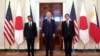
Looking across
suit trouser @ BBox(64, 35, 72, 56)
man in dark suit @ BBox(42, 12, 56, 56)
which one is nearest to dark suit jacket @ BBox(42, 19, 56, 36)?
man in dark suit @ BBox(42, 12, 56, 56)

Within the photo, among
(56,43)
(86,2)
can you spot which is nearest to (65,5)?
(86,2)

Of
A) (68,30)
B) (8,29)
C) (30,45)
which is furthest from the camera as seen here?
(8,29)

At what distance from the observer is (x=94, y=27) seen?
413 inches

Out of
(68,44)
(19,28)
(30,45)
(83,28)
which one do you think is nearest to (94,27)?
(83,28)

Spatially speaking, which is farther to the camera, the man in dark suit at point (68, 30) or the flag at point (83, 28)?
the flag at point (83, 28)

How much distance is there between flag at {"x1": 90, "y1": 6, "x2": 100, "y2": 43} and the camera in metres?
10.5

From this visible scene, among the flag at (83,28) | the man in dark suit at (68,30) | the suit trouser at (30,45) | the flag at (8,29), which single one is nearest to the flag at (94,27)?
the flag at (83,28)

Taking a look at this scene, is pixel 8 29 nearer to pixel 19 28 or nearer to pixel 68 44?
pixel 19 28

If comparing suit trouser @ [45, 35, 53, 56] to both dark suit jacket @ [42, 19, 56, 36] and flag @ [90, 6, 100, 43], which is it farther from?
flag @ [90, 6, 100, 43]

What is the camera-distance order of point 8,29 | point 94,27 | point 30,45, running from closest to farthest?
point 30,45, point 94,27, point 8,29

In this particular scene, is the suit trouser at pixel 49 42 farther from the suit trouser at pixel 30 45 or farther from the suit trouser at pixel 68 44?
the suit trouser at pixel 30 45

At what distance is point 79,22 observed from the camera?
10773 mm

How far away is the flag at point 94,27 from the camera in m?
10.5

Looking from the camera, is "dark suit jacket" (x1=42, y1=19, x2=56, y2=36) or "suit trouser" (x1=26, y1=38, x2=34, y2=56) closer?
"dark suit jacket" (x1=42, y1=19, x2=56, y2=36)
